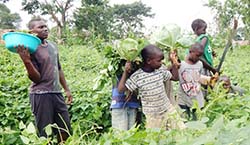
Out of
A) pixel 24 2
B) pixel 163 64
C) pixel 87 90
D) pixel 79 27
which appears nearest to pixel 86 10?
pixel 79 27

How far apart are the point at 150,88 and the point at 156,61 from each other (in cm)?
25

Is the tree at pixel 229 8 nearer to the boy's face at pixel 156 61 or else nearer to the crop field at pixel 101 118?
the crop field at pixel 101 118

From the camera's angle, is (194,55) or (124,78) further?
(194,55)

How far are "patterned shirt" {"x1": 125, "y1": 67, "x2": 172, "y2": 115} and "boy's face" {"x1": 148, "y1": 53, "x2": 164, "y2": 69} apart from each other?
0.09 meters

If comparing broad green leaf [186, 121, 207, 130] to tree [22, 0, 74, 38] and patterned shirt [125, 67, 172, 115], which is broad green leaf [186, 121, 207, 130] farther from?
tree [22, 0, 74, 38]

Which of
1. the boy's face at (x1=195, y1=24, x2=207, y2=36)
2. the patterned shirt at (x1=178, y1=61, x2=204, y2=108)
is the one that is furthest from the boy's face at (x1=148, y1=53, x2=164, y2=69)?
the boy's face at (x1=195, y1=24, x2=207, y2=36)

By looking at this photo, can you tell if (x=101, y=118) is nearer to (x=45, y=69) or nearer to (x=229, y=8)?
(x=45, y=69)

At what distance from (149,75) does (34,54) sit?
41.1 inches

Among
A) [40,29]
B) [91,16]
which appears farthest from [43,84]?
[91,16]

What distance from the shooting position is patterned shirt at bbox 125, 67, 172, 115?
3672 mm

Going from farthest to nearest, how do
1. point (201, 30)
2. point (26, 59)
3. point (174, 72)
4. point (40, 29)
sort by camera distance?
point (201, 30), point (40, 29), point (174, 72), point (26, 59)

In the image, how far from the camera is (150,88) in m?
3.69

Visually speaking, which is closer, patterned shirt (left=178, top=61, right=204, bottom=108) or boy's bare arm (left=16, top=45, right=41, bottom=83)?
boy's bare arm (left=16, top=45, right=41, bottom=83)

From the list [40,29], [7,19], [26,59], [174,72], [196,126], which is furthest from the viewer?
[7,19]
